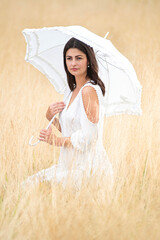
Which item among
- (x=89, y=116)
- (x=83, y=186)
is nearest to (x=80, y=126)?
(x=89, y=116)

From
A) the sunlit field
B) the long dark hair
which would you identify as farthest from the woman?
the sunlit field

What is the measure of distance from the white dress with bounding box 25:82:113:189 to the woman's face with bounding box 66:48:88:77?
16 cm

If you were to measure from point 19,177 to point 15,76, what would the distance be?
440 centimetres

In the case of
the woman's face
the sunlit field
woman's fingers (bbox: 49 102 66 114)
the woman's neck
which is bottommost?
the sunlit field

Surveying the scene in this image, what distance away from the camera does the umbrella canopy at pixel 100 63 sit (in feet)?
9.57

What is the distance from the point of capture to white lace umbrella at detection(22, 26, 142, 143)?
2.92 m

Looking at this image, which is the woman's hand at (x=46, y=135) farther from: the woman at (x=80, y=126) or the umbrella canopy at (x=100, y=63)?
the umbrella canopy at (x=100, y=63)

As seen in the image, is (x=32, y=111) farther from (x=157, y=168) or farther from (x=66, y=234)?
(x=66, y=234)

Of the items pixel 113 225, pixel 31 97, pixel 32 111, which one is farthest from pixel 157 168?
pixel 31 97

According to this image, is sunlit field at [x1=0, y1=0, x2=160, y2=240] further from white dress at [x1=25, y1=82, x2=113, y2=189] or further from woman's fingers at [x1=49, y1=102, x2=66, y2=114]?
woman's fingers at [x1=49, y1=102, x2=66, y2=114]

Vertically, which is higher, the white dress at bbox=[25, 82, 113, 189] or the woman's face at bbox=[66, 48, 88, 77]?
the woman's face at bbox=[66, 48, 88, 77]

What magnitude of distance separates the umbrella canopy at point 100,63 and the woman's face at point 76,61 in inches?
7.1

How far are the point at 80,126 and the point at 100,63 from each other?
70 centimetres

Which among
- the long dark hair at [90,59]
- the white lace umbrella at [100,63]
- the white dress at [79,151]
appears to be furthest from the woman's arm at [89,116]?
the white lace umbrella at [100,63]
